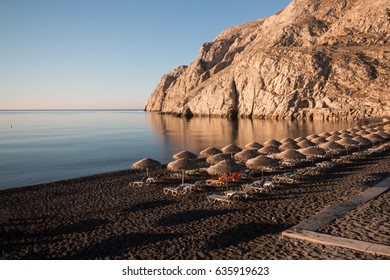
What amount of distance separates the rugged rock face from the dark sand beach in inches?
2787

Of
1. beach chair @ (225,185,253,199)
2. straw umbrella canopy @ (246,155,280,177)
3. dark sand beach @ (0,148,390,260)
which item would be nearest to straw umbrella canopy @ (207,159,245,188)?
dark sand beach @ (0,148,390,260)

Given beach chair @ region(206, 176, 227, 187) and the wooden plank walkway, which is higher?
the wooden plank walkway

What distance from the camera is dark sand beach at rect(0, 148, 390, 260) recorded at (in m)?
10.2

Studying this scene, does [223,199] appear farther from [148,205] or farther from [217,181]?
[217,181]

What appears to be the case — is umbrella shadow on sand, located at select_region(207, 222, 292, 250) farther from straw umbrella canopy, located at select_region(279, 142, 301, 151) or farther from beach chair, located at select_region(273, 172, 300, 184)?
straw umbrella canopy, located at select_region(279, 142, 301, 151)

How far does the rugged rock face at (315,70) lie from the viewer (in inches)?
3297

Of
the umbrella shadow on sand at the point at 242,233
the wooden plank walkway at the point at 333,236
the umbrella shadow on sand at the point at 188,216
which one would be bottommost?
the umbrella shadow on sand at the point at 188,216

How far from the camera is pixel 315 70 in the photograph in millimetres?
91062

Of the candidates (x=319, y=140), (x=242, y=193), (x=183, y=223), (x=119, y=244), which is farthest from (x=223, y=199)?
(x=319, y=140)

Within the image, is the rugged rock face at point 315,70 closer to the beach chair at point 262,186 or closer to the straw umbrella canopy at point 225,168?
the beach chair at point 262,186

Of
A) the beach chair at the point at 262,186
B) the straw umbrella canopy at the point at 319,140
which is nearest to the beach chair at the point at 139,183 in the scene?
the beach chair at the point at 262,186

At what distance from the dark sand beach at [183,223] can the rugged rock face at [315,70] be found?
70.8m

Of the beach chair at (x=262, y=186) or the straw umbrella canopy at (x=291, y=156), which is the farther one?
the straw umbrella canopy at (x=291, y=156)
